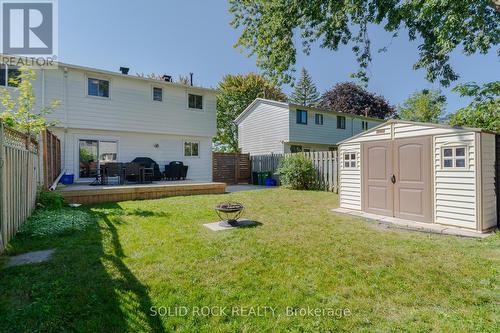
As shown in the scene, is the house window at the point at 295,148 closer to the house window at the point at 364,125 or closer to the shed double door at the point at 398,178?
the house window at the point at 364,125

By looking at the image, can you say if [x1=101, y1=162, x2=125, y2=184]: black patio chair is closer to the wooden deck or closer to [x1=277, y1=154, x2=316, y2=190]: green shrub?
the wooden deck

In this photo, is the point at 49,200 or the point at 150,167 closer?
the point at 49,200

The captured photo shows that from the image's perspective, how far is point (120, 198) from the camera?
8.69m

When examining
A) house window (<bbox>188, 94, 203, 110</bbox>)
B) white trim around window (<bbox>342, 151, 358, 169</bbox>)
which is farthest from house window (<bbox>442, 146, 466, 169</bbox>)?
house window (<bbox>188, 94, 203, 110</bbox>)

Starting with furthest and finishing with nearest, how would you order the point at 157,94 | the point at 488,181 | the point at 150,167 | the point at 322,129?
the point at 322,129 < the point at 157,94 < the point at 150,167 < the point at 488,181

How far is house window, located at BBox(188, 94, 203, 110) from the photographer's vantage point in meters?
14.6

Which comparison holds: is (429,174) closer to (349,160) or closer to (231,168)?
(349,160)

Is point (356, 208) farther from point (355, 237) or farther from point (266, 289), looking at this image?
point (266, 289)

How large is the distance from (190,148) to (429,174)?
11.9 meters

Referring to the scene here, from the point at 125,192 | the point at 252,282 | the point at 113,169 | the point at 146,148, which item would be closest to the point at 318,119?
the point at 146,148

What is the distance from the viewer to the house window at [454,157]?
212 inches

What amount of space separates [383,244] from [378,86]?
35.4 metres

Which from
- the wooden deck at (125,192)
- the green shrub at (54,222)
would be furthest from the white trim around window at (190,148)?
the green shrub at (54,222)

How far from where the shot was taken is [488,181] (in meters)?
5.38
